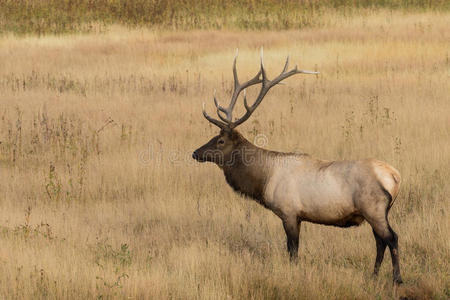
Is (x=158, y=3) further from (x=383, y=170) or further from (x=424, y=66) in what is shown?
(x=383, y=170)

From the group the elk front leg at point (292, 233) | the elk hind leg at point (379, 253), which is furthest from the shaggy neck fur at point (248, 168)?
the elk hind leg at point (379, 253)

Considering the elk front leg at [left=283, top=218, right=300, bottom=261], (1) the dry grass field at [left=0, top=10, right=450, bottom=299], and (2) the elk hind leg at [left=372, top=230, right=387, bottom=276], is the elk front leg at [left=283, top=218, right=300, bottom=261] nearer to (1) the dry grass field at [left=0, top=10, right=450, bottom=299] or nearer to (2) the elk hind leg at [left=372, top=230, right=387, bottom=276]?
(1) the dry grass field at [left=0, top=10, right=450, bottom=299]

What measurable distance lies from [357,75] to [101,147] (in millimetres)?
7725

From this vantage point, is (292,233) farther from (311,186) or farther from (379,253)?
(379,253)

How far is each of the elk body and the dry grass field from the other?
426mm

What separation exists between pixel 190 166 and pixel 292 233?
147 inches

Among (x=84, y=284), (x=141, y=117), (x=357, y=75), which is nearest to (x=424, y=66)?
(x=357, y=75)

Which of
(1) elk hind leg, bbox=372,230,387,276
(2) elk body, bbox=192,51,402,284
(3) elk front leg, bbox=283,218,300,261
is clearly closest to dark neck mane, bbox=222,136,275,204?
(2) elk body, bbox=192,51,402,284

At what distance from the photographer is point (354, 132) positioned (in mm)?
11367

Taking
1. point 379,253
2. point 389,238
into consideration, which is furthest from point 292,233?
point 389,238

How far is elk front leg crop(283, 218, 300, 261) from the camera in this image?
21.0 ft

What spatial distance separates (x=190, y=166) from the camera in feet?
32.7

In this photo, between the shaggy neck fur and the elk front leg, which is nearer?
the elk front leg

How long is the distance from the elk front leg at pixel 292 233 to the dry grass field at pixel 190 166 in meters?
0.15
